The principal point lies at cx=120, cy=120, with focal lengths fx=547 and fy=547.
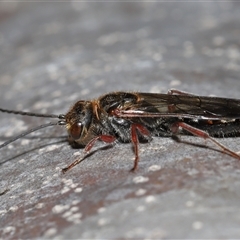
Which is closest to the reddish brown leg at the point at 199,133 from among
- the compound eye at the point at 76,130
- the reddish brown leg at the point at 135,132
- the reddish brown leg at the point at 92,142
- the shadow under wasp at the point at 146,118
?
the shadow under wasp at the point at 146,118

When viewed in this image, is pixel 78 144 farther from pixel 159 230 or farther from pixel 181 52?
pixel 181 52

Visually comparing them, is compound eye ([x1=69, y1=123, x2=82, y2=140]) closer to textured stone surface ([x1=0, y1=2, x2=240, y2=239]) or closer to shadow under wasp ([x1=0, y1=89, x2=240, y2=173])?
shadow under wasp ([x1=0, y1=89, x2=240, y2=173])

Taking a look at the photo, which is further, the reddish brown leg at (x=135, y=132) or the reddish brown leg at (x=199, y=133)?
the reddish brown leg at (x=135, y=132)

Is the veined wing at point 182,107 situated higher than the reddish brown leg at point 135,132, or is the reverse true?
the veined wing at point 182,107

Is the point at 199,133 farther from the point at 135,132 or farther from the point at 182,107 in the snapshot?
the point at 135,132

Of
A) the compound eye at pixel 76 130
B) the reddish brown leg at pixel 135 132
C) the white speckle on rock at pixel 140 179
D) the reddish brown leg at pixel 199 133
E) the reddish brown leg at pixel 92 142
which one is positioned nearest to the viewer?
the white speckle on rock at pixel 140 179

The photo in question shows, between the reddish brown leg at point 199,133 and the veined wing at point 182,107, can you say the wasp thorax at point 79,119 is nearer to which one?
the veined wing at point 182,107

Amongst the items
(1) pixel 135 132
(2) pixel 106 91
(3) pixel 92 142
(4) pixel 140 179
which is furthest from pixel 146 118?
(2) pixel 106 91

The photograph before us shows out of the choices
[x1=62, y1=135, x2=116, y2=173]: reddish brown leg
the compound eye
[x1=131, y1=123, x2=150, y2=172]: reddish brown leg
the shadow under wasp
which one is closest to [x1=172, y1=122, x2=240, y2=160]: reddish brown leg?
the shadow under wasp

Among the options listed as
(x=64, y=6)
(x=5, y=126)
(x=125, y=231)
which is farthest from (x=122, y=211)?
(x=64, y=6)
